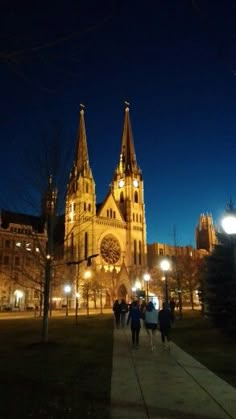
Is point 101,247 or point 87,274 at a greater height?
point 101,247

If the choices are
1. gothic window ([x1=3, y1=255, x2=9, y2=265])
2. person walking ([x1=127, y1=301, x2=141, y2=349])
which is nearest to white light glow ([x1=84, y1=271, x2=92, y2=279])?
gothic window ([x1=3, y1=255, x2=9, y2=265])

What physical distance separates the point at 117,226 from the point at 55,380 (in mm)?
80311

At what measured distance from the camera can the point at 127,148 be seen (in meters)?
104

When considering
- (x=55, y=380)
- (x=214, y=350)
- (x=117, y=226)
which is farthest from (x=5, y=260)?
(x=55, y=380)

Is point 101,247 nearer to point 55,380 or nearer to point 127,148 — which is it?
point 127,148

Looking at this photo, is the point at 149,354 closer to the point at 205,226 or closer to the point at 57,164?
the point at 57,164

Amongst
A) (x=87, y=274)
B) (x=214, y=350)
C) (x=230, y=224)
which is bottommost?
(x=214, y=350)

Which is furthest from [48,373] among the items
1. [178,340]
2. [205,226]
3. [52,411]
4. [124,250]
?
[205,226]

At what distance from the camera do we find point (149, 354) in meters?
13.8

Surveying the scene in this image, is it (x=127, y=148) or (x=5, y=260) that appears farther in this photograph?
(x=127, y=148)

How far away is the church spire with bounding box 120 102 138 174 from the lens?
102m

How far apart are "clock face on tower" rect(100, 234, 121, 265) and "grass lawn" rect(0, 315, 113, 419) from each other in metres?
68.4

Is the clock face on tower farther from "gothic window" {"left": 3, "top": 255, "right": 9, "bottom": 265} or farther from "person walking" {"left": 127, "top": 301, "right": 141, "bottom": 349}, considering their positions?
"person walking" {"left": 127, "top": 301, "right": 141, "bottom": 349}

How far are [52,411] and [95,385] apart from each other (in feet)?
7.38
